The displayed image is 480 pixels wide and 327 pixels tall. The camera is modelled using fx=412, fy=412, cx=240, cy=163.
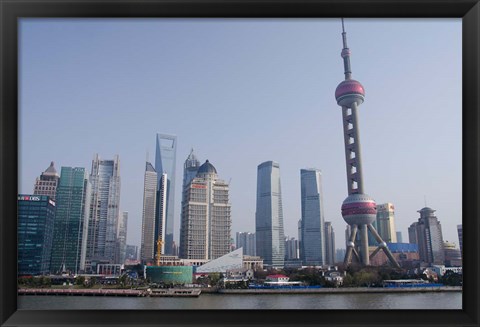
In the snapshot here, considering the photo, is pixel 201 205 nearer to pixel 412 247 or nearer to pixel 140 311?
pixel 412 247

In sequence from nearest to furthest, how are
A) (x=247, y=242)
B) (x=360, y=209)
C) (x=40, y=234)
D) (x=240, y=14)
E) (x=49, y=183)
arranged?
(x=240, y=14)
(x=40, y=234)
(x=49, y=183)
(x=360, y=209)
(x=247, y=242)

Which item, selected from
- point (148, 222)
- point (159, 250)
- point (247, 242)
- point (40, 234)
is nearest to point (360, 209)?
point (247, 242)

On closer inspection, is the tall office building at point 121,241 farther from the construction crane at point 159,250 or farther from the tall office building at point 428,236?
the tall office building at point 428,236

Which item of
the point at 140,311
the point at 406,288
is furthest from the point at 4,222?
the point at 406,288

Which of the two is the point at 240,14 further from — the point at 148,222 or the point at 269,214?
the point at 269,214

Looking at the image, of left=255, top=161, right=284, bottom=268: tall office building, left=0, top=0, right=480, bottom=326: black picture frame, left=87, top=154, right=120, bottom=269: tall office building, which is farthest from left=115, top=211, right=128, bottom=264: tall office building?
left=0, top=0, right=480, bottom=326: black picture frame

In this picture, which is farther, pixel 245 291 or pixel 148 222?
pixel 148 222
